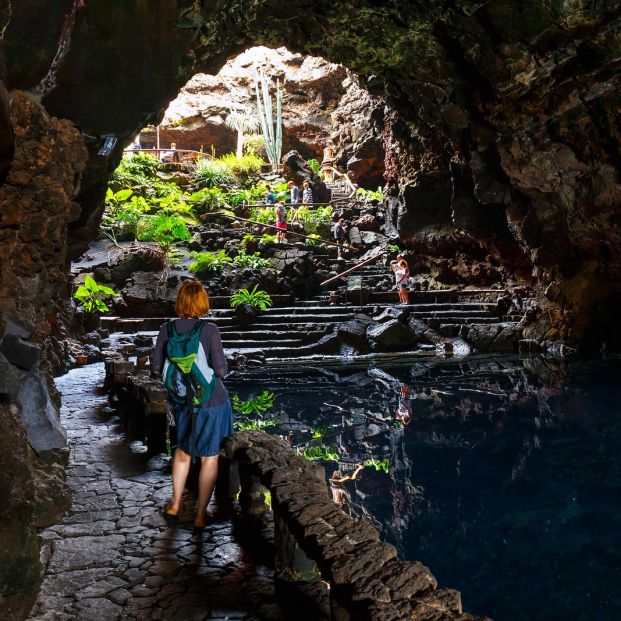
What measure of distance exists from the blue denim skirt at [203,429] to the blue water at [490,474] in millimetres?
2347

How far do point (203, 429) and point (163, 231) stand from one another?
21449 millimetres

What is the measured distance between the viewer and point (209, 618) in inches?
116

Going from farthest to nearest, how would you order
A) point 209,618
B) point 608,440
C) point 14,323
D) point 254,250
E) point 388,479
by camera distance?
1. point 254,250
2. point 608,440
3. point 388,479
4. point 14,323
5. point 209,618

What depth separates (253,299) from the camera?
19203 millimetres

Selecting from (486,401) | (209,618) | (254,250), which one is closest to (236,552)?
(209,618)

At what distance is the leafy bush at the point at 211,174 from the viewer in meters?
31.1

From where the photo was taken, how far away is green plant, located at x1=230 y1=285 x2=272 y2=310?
19188 millimetres

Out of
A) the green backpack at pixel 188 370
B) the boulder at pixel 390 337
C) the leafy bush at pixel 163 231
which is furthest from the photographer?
the leafy bush at pixel 163 231

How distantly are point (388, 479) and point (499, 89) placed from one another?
11.4 metres

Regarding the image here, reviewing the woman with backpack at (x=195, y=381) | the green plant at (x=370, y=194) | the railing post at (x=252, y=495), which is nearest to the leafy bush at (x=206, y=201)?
the green plant at (x=370, y=194)

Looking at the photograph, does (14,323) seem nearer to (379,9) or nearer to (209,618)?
(209,618)

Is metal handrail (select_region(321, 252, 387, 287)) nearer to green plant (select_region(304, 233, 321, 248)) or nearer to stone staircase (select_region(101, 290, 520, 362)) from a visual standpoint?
stone staircase (select_region(101, 290, 520, 362))

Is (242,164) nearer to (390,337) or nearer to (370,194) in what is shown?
(370,194)

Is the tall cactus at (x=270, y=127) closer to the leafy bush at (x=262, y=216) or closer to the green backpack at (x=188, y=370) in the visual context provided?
the leafy bush at (x=262, y=216)
